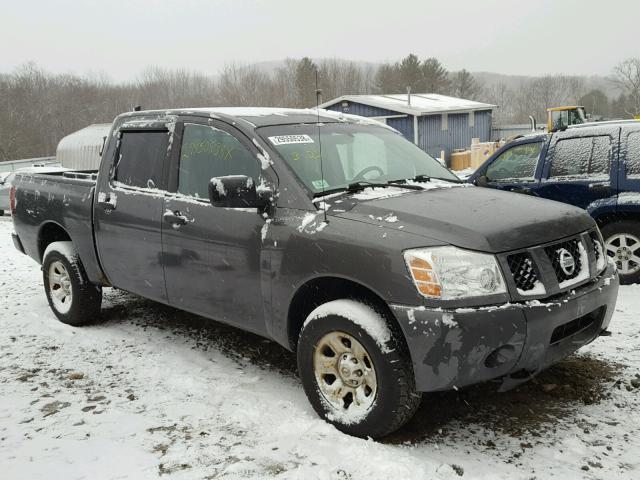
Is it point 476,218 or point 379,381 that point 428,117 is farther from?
point 379,381

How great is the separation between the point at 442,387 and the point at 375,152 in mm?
1961

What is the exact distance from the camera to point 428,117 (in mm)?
29922

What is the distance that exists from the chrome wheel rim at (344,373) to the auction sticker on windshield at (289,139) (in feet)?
4.40

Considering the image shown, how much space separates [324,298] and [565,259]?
1379 mm

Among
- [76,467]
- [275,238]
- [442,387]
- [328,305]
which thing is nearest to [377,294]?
[328,305]

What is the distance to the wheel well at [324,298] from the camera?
312 cm

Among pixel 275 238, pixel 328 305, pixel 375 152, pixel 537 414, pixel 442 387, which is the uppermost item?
pixel 375 152

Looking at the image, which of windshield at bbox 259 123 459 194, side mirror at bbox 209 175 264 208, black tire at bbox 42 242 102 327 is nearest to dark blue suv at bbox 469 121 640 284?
windshield at bbox 259 123 459 194

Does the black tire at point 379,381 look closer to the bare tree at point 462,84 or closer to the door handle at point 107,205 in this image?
the door handle at point 107,205

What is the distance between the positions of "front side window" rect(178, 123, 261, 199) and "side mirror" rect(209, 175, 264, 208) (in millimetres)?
283

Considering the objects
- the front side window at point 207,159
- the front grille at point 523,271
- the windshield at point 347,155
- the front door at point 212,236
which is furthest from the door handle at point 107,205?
the front grille at point 523,271

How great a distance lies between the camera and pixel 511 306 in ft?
9.34

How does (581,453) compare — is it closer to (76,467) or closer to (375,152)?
(375,152)

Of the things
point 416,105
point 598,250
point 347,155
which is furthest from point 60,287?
point 416,105
